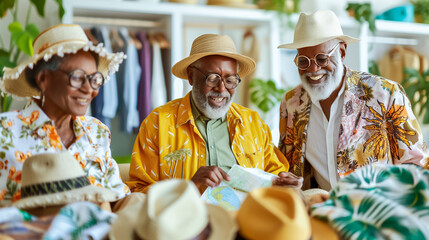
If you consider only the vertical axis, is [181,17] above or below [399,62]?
above

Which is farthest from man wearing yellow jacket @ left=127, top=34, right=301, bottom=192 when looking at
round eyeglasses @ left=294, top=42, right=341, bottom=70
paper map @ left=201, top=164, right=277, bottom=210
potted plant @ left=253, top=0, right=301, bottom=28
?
potted plant @ left=253, top=0, right=301, bottom=28

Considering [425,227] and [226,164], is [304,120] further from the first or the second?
[425,227]

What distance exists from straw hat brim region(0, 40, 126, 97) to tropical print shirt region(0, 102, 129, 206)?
10 centimetres

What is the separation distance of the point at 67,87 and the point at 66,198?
51cm

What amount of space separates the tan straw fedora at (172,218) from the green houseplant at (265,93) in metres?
3.73

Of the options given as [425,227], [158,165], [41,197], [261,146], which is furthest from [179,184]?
[261,146]

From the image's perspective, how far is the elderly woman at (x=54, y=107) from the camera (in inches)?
69.9

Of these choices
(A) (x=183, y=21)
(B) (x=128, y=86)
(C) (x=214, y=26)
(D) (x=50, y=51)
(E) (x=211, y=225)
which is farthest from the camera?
(C) (x=214, y=26)

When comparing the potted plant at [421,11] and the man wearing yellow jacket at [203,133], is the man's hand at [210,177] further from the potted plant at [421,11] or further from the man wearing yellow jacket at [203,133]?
the potted plant at [421,11]

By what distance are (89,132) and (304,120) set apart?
53.1 inches

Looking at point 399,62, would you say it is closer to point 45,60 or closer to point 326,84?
point 326,84

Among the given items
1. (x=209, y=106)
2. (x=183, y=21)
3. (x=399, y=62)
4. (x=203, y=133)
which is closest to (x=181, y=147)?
(x=203, y=133)

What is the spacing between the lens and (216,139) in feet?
8.18

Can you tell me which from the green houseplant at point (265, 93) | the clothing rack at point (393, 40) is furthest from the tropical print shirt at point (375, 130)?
the clothing rack at point (393, 40)
